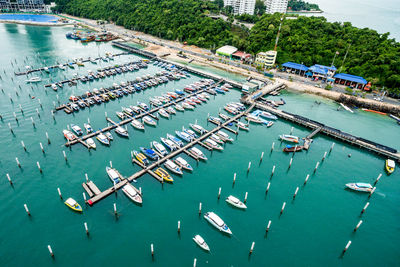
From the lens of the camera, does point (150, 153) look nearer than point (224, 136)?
Yes

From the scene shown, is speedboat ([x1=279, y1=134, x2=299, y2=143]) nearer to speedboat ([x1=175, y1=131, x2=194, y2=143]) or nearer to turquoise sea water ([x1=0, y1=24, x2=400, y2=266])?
turquoise sea water ([x1=0, y1=24, x2=400, y2=266])

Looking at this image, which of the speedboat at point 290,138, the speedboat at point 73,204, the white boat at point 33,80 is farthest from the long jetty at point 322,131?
the white boat at point 33,80

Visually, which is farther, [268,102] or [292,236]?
[268,102]

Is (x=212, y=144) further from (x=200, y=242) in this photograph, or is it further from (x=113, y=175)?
(x=200, y=242)

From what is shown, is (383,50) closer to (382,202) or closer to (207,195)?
(382,202)

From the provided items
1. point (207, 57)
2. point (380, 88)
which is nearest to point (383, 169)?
point (380, 88)

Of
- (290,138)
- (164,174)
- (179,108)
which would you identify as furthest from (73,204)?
(290,138)

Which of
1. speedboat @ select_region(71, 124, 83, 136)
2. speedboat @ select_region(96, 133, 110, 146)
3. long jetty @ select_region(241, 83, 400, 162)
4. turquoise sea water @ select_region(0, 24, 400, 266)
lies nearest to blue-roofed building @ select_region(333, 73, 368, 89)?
turquoise sea water @ select_region(0, 24, 400, 266)
